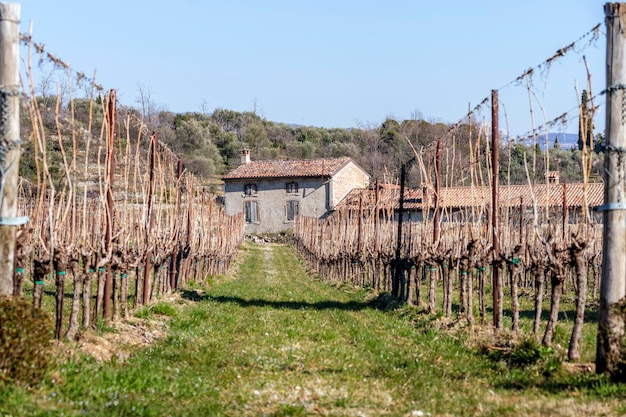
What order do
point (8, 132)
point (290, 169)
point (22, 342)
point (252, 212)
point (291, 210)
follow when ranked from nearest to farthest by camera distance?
1. point (22, 342)
2. point (8, 132)
3. point (291, 210)
4. point (290, 169)
5. point (252, 212)

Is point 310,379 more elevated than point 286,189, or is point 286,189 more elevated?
point 286,189

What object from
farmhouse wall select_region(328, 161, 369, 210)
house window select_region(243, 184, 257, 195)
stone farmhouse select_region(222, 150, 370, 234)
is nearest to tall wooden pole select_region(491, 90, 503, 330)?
stone farmhouse select_region(222, 150, 370, 234)

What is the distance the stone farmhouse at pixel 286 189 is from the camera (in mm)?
72875

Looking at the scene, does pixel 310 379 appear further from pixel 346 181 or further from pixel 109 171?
pixel 346 181

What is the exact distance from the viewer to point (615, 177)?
8.82 m

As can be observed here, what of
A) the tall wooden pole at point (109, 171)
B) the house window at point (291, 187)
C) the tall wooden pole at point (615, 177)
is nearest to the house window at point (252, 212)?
the house window at point (291, 187)

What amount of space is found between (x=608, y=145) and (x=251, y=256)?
1717 inches

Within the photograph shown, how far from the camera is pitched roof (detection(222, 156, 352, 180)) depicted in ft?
239

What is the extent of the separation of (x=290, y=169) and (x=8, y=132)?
219 feet

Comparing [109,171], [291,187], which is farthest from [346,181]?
[109,171]

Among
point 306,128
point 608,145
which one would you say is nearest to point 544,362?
point 608,145

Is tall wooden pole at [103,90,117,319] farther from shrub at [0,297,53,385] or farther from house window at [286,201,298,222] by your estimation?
house window at [286,201,298,222]

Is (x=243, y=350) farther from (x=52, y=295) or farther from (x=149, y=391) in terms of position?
(x=52, y=295)

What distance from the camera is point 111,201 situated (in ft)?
43.3
